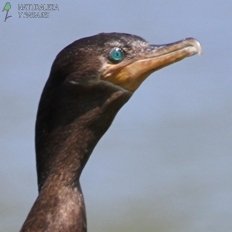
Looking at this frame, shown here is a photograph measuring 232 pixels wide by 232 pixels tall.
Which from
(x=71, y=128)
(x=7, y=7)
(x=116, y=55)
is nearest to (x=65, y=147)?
(x=71, y=128)

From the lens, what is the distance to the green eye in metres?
4.57

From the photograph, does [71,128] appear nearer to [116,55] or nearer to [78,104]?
[78,104]

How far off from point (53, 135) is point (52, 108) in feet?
0.30

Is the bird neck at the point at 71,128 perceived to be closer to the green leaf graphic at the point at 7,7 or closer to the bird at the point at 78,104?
the bird at the point at 78,104

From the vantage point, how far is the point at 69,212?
454 centimetres

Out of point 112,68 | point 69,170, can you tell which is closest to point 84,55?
point 112,68

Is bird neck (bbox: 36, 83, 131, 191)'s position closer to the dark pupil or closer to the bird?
the bird

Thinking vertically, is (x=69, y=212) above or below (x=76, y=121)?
below

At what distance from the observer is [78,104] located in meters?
4.55

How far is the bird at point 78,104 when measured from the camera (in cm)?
452

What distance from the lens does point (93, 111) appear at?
14.9 feet

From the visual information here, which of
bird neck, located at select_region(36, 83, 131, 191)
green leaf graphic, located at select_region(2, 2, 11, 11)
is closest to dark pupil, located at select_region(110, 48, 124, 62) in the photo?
bird neck, located at select_region(36, 83, 131, 191)

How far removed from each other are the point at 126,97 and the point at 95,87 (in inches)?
4.2

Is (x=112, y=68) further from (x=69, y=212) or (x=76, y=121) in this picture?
(x=69, y=212)
